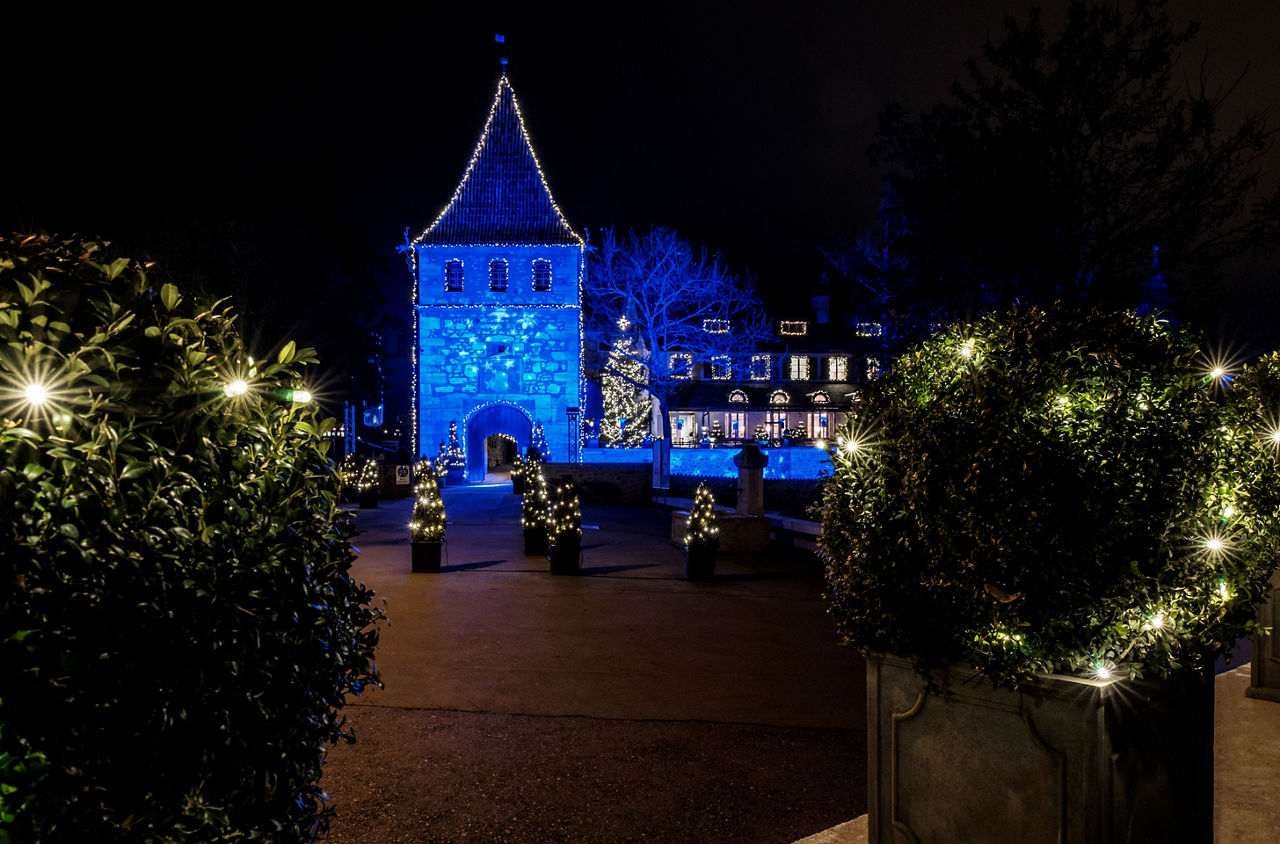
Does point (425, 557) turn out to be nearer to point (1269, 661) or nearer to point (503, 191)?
point (1269, 661)

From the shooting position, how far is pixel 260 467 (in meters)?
2.52

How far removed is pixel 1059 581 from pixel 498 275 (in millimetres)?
33906

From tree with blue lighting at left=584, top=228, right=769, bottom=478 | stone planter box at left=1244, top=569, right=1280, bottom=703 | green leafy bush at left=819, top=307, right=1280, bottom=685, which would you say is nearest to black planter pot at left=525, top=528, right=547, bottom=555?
stone planter box at left=1244, top=569, right=1280, bottom=703

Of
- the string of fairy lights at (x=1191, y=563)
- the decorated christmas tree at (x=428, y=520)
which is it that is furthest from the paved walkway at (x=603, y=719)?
the string of fairy lights at (x=1191, y=563)

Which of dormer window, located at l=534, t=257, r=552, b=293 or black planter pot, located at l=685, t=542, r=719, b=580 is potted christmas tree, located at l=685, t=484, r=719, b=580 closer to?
black planter pot, located at l=685, t=542, r=719, b=580

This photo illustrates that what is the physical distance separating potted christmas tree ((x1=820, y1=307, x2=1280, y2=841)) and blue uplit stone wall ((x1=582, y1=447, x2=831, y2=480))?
29.1 meters

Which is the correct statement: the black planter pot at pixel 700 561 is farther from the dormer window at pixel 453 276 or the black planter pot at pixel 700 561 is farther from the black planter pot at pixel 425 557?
the dormer window at pixel 453 276

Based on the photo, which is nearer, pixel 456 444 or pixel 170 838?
pixel 170 838

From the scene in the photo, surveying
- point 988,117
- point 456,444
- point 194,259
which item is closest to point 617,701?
point 988,117

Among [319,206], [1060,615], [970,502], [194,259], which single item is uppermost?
[319,206]

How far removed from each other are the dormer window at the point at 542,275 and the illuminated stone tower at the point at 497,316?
0.04 m

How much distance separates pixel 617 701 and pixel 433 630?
3.00m

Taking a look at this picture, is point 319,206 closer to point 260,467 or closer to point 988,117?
point 988,117

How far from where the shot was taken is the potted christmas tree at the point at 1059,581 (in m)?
3.02
